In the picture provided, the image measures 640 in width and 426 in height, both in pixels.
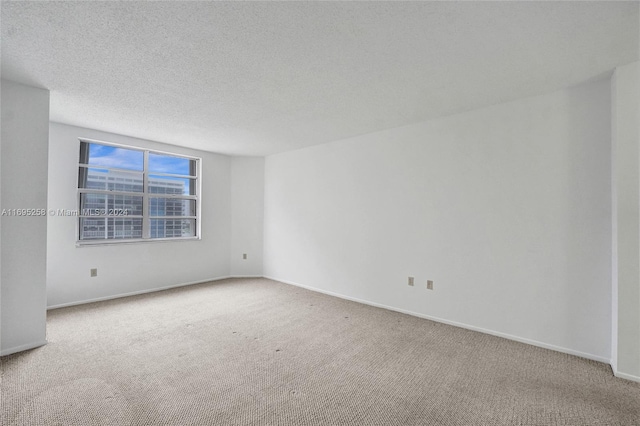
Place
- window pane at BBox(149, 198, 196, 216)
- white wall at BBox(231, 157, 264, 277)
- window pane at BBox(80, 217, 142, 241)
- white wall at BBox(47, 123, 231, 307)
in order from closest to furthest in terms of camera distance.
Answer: white wall at BBox(47, 123, 231, 307) < window pane at BBox(80, 217, 142, 241) < window pane at BBox(149, 198, 196, 216) < white wall at BBox(231, 157, 264, 277)

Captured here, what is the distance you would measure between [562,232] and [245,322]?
3.32 m

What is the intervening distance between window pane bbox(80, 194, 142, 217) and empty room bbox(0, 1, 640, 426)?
0.03 m

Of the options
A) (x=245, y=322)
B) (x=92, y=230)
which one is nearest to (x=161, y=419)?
(x=245, y=322)

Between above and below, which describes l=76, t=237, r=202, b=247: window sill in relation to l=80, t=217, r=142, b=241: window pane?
below

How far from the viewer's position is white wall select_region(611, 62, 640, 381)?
224cm

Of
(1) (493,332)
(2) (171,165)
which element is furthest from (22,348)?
(1) (493,332)

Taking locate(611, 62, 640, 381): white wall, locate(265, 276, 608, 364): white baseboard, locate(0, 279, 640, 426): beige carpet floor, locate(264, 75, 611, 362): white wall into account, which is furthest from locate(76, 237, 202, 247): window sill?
locate(611, 62, 640, 381): white wall

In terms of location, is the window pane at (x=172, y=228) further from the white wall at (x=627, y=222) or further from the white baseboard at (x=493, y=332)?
the white wall at (x=627, y=222)

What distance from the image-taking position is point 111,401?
191cm

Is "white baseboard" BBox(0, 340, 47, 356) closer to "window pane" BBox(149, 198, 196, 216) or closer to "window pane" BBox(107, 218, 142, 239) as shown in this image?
"window pane" BBox(107, 218, 142, 239)

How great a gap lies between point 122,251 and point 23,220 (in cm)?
178

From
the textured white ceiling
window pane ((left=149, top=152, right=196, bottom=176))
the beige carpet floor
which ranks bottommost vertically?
the beige carpet floor

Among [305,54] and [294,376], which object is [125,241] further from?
[305,54]

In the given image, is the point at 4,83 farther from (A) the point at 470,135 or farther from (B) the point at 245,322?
(A) the point at 470,135
